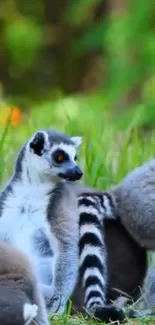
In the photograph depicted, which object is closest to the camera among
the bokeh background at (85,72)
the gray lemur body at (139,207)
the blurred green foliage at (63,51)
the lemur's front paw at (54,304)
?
the lemur's front paw at (54,304)

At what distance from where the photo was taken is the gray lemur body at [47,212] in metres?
5.59

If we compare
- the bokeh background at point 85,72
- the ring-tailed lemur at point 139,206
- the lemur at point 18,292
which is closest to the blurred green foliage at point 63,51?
the bokeh background at point 85,72

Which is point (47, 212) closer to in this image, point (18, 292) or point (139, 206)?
point (139, 206)

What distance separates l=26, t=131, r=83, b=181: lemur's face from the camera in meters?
5.73

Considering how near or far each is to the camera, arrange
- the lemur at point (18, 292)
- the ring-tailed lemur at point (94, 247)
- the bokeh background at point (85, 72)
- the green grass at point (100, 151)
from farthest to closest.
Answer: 1. the bokeh background at point (85, 72)
2. the green grass at point (100, 151)
3. the ring-tailed lemur at point (94, 247)
4. the lemur at point (18, 292)

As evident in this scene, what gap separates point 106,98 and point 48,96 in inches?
132

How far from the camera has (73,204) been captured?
5.82 m

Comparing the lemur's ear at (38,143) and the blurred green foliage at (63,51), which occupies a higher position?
the blurred green foliage at (63,51)

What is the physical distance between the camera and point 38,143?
227 inches

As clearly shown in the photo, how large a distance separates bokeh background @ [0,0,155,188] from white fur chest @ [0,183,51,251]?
58.6 inches

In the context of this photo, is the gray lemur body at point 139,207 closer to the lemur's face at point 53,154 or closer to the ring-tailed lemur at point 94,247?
the ring-tailed lemur at point 94,247

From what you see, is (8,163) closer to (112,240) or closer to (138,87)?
(112,240)

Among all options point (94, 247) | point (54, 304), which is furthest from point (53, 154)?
point (54, 304)

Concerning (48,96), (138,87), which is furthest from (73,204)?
(48,96)
